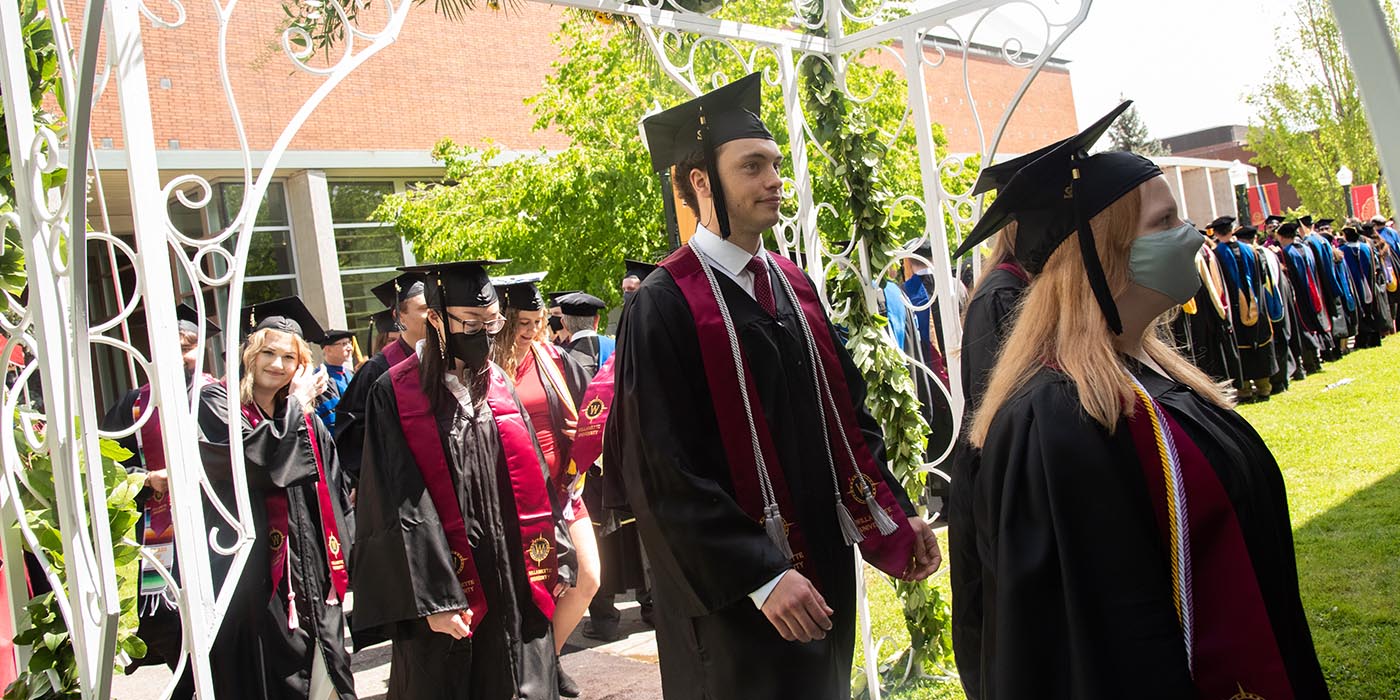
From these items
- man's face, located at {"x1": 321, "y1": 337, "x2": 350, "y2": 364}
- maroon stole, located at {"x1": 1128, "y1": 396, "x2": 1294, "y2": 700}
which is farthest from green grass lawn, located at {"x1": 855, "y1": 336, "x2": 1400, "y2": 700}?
man's face, located at {"x1": 321, "y1": 337, "x2": 350, "y2": 364}

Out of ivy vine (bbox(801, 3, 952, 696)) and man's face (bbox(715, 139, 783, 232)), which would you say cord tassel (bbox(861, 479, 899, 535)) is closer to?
man's face (bbox(715, 139, 783, 232))

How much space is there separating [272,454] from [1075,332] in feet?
12.2

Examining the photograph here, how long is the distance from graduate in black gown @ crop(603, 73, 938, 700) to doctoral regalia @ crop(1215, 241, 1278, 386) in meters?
11.0

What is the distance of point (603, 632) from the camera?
283 inches

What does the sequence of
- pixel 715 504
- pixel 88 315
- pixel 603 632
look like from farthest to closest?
pixel 603 632, pixel 715 504, pixel 88 315

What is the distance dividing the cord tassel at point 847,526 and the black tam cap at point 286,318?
3.16 metres

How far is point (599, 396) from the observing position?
6.14 metres

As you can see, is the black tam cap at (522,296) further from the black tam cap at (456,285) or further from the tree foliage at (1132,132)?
the tree foliage at (1132,132)

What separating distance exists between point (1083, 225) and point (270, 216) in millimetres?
20955

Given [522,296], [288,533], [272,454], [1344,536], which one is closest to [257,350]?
[272,454]

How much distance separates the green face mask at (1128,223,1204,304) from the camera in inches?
86.0

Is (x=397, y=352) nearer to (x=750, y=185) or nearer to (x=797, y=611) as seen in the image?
(x=750, y=185)

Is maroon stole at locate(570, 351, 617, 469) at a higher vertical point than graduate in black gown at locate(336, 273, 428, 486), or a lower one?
lower

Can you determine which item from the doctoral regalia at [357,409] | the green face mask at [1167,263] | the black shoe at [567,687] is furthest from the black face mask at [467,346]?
the green face mask at [1167,263]
